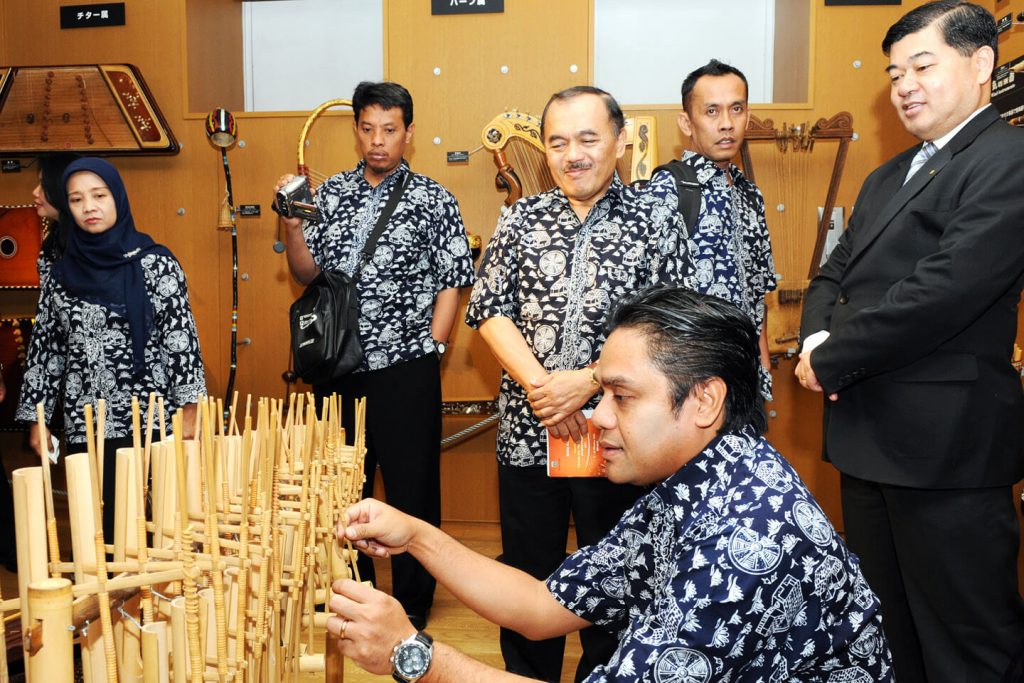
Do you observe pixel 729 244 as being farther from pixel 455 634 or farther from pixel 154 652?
pixel 154 652

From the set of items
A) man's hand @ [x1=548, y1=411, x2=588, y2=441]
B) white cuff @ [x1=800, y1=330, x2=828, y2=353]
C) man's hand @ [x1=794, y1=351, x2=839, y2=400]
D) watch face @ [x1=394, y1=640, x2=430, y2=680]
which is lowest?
watch face @ [x1=394, y1=640, x2=430, y2=680]

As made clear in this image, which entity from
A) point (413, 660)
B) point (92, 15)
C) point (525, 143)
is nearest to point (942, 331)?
point (413, 660)

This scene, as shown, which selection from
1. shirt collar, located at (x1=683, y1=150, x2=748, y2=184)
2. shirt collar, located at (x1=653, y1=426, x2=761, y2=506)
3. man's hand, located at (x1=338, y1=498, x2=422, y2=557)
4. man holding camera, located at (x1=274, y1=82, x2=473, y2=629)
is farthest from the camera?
man holding camera, located at (x1=274, y1=82, x2=473, y2=629)

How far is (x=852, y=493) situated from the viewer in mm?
2059

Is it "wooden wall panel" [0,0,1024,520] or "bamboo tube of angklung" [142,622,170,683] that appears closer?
"bamboo tube of angklung" [142,622,170,683]

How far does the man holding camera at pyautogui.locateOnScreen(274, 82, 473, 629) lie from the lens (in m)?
2.79

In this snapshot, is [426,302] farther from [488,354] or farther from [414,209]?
[488,354]

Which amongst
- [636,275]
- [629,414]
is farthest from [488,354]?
[629,414]

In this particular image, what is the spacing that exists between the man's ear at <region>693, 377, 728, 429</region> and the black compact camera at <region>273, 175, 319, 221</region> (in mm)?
1847

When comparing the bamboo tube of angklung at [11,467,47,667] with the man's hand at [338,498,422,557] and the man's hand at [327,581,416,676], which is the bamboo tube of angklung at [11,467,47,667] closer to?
the man's hand at [327,581,416,676]

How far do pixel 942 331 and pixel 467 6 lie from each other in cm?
271

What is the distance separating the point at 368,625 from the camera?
1136 mm

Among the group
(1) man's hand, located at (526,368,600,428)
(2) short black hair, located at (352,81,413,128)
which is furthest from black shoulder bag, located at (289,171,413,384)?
(1) man's hand, located at (526,368,600,428)

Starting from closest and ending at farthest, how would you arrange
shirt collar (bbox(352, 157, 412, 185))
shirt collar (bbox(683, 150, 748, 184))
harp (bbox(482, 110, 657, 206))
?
shirt collar (bbox(683, 150, 748, 184)) → shirt collar (bbox(352, 157, 412, 185)) → harp (bbox(482, 110, 657, 206))
